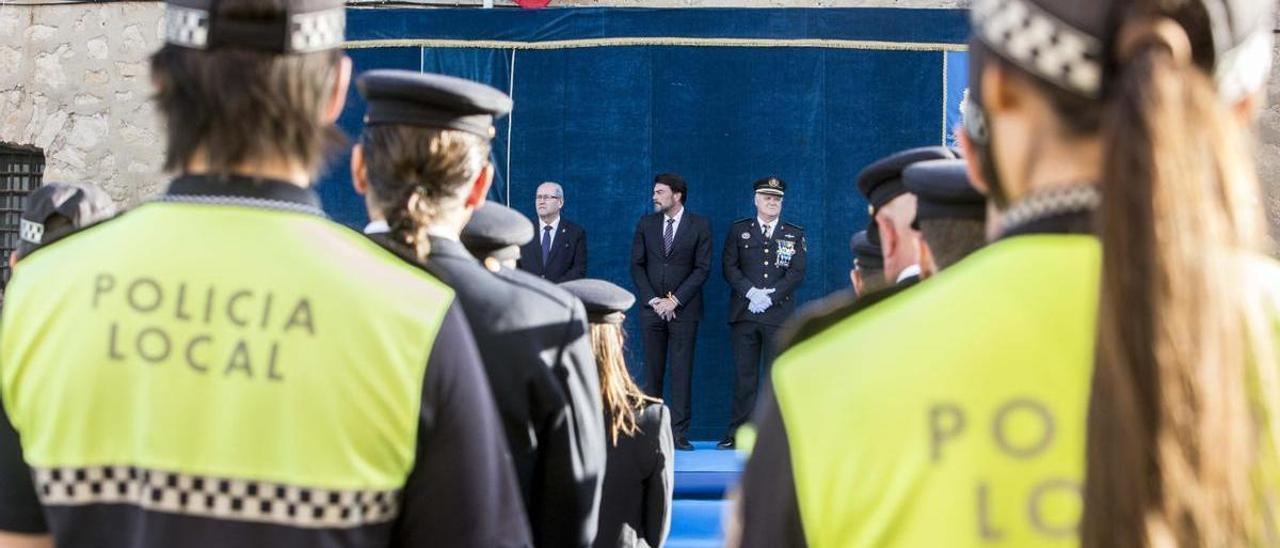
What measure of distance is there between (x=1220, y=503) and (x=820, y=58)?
9.54 metres

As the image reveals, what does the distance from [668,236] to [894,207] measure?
A: 6931 mm

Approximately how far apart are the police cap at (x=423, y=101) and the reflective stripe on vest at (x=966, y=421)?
4.49ft

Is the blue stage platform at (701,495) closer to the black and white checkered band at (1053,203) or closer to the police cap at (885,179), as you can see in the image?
the police cap at (885,179)

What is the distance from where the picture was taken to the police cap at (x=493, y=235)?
11.7 feet

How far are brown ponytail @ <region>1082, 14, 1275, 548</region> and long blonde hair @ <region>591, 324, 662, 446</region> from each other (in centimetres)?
270

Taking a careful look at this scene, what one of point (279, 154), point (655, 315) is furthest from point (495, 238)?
point (655, 315)

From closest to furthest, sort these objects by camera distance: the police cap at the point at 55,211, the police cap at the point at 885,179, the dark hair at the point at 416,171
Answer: the dark hair at the point at 416,171 < the police cap at the point at 885,179 < the police cap at the point at 55,211

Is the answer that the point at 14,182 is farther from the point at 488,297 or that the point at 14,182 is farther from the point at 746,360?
the point at 488,297

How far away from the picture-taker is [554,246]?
32.2ft

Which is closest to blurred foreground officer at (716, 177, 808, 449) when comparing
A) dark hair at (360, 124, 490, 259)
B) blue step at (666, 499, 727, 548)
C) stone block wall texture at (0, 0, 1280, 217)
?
stone block wall texture at (0, 0, 1280, 217)

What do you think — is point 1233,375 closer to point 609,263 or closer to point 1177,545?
point 1177,545

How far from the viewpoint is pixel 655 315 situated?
988 centimetres

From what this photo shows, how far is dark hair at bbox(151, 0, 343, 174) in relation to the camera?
1.50m

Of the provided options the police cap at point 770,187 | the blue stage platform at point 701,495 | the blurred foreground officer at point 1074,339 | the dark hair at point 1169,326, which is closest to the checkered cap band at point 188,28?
the blurred foreground officer at point 1074,339
